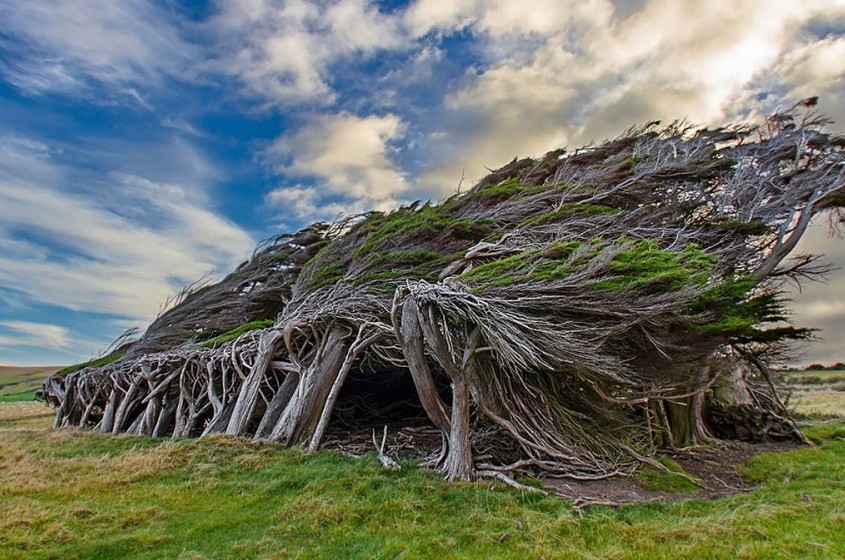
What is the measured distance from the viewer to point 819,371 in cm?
3641

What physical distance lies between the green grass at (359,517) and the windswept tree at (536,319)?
154cm

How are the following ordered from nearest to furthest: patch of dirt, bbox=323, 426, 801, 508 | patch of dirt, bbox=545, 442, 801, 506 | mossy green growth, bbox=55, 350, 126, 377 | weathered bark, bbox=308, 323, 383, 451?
patch of dirt, bbox=545, 442, 801, 506 → patch of dirt, bbox=323, 426, 801, 508 → weathered bark, bbox=308, 323, 383, 451 → mossy green growth, bbox=55, 350, 126, 377

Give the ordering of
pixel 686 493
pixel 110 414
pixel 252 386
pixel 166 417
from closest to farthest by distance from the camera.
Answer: pixel 686 493
pixel 252 386
pixel 166 417
pixel 110 414

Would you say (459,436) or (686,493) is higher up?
(459,436)

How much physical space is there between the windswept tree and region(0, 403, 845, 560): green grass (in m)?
1.54

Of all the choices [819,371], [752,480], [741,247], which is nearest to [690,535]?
[752,480]

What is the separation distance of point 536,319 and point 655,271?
1.68 meters

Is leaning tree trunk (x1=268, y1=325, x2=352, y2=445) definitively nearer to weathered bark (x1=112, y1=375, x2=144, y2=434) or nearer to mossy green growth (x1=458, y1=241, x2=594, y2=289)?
mossy green growth (x1=458, y1=241, x2=594, y2=289)

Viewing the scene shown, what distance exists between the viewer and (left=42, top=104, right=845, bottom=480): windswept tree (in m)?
6.53

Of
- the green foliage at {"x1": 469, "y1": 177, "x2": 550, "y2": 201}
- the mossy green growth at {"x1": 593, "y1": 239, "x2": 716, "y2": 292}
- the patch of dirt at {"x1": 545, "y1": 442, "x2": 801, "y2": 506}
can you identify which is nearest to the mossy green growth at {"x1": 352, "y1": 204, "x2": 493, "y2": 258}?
the green foliage at {"x1": 469, "y1": 177, "x2": 550, "y2": 201}

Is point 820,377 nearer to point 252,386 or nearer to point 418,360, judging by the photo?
point 418,360

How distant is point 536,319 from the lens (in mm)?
6352

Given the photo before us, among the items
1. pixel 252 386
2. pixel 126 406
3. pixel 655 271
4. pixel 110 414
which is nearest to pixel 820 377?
pixel 655 271

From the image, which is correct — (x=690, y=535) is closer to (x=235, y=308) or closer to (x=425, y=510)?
(x=425, y=510)
